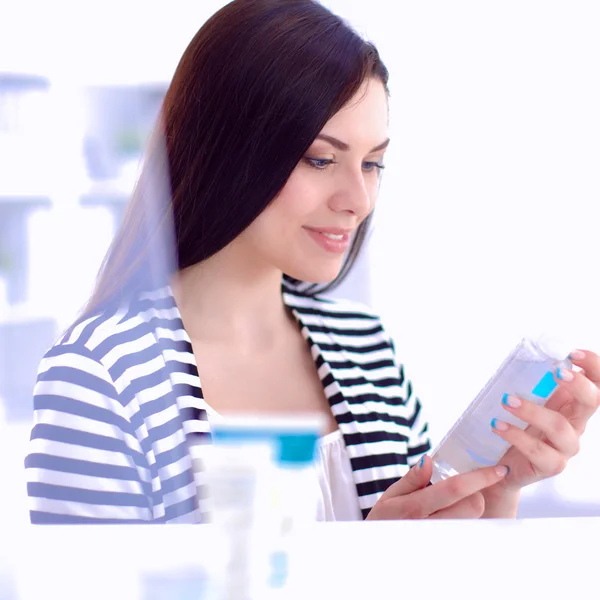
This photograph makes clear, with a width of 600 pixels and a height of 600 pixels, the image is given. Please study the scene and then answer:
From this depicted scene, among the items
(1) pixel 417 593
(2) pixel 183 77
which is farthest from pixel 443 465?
(2) pixel 183 77

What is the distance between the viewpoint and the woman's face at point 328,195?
66 centimetres

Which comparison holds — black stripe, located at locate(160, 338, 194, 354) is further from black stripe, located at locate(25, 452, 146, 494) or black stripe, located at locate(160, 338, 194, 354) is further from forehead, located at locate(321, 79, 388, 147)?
forehead, located at locate(321, 79, 388, 147)

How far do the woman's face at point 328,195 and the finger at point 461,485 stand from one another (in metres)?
0.25

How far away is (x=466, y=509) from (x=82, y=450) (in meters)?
0.32

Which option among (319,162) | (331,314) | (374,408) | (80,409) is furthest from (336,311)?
(80,409)

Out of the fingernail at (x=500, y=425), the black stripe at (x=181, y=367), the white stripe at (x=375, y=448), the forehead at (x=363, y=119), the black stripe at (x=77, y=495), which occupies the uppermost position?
the forehead at (x=363, y=119)

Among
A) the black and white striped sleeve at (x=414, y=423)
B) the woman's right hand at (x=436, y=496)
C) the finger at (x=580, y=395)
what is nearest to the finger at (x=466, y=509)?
the woman's right hand at (x=436, y=496)

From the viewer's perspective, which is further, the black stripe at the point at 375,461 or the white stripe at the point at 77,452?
the black stripe at the point at 375,461

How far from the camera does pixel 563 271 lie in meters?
0.75

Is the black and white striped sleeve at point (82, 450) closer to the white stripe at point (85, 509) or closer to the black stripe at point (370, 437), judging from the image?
the white stripe at point (85, 509)

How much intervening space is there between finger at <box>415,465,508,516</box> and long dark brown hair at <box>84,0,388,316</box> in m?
0.30

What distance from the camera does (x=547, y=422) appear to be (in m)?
0.53

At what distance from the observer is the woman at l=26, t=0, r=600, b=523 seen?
0.59 metres

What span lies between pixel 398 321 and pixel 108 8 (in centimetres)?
48
